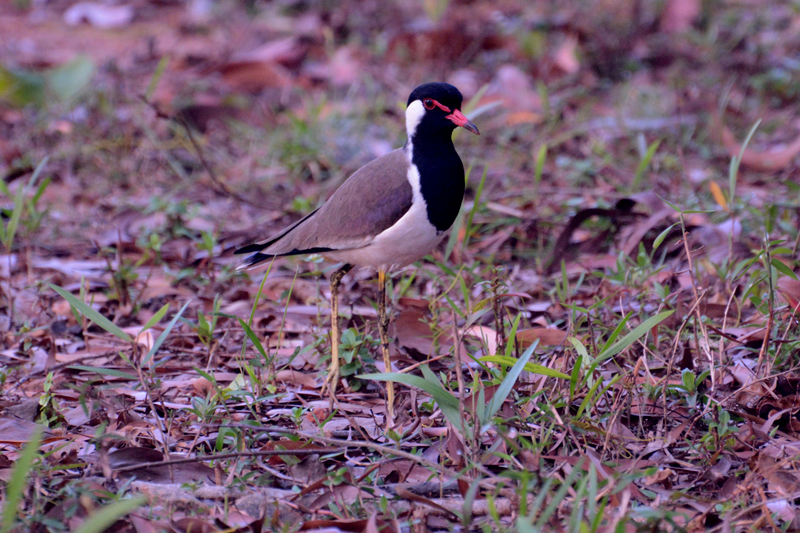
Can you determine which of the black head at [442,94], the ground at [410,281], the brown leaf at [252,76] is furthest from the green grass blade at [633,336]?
the brown leaf at [252,76]

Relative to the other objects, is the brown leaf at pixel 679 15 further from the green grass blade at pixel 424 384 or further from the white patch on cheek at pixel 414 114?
the green grass blade at pixel 424 384

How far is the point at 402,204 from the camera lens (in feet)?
10.3

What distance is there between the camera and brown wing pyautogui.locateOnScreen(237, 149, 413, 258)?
124 inches

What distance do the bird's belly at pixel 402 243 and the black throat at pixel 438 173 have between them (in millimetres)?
45

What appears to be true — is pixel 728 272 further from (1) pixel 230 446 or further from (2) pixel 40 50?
(2) pixel 40 50

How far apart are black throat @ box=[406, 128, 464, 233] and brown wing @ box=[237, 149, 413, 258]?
0.23ft

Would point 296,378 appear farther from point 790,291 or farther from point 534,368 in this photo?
point 790,291

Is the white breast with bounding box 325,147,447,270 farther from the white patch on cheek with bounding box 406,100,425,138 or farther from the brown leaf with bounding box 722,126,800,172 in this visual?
the brown leaf with bounding box 722,126,800,172

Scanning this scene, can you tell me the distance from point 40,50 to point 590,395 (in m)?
7.63

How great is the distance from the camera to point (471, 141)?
6.22 metres

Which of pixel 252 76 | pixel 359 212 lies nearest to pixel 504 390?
pixel 359 212

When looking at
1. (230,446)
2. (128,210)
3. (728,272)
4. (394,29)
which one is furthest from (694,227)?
(394,29)

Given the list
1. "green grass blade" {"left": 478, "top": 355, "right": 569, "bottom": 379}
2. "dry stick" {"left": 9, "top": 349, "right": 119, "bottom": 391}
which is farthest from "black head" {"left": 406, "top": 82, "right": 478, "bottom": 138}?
"dry stick" {"left": 9, "top": 349, "right": 119, "bottom": 391}

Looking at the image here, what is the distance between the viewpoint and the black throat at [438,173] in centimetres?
312
